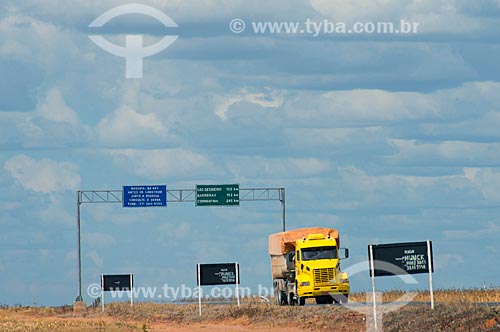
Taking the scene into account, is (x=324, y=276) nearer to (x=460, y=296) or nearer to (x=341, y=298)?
(x=341, y=298)

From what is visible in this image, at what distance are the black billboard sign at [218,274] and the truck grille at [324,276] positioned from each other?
Answer: 4.14m

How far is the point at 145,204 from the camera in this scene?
3103 inches

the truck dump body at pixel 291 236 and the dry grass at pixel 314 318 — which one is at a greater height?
the truck dump body at pixel 291 236

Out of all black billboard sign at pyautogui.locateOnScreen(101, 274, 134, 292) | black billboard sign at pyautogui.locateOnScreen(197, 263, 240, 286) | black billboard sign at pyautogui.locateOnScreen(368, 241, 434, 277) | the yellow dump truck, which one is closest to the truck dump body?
the yellow dump truck

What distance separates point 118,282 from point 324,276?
54.0 ft

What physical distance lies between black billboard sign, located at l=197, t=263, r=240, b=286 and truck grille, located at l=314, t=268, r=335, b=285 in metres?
4.14

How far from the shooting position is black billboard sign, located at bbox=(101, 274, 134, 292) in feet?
199

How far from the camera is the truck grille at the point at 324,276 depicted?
4850 centimetres

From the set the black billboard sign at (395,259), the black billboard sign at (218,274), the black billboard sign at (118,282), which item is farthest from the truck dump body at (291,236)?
the black billboard sign at (395,259)

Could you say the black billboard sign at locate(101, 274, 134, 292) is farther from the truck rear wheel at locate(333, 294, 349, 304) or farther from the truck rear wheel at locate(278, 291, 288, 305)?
the truck rear wheel at locate(333, 294, 349, 304)

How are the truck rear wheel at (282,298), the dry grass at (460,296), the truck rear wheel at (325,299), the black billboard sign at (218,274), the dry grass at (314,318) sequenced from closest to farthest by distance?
1. the dry grass at (314,318)
2. the dry grass at (460,296)
3. the black billboard sign at (218,274)
4. the truck rear wheel at (325,299)
5. the truck rear wheel at (282,298)

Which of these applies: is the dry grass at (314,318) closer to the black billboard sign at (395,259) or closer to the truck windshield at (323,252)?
the black billboard sign at (395,259)

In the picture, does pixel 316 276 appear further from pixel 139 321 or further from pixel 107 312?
pixel 107 312

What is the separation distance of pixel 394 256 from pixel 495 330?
625cm
